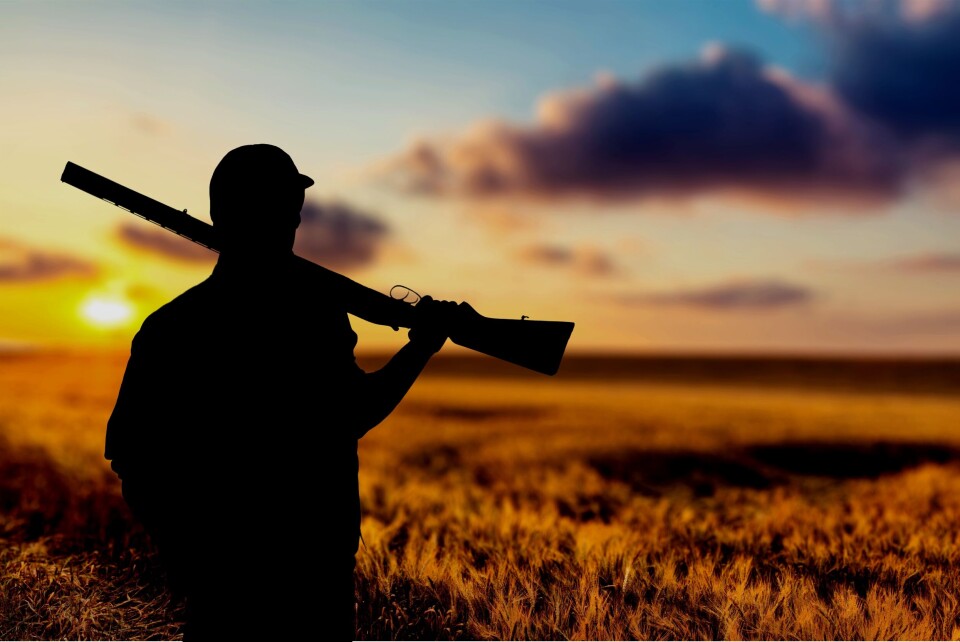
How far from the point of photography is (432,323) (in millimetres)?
3369

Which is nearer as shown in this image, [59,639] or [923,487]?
[59,639]

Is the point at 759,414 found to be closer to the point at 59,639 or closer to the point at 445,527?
the point at 445,527

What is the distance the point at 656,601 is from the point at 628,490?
17.6 feet

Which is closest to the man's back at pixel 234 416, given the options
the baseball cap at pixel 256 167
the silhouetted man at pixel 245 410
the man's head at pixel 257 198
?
the silhouetted man at pixel 245 410

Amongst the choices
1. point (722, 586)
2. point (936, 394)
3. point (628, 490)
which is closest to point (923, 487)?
point (628, 490)

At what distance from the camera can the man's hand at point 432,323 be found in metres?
3.25

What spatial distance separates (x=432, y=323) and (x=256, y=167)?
928mm

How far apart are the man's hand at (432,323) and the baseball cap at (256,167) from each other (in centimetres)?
76

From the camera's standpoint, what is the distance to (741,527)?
668 cm

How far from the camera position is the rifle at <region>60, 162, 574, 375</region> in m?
3.49

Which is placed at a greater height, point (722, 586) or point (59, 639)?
point (722, 586)

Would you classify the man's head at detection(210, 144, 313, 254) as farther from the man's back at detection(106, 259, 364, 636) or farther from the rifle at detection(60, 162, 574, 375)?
the rifle at detection(60, 162, 574, 375)

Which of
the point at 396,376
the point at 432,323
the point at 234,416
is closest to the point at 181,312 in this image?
the point at 234,416

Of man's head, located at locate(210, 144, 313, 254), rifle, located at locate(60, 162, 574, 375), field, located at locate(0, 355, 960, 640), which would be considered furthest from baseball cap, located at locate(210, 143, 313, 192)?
field, located at locate(0, 355, 960, 640)
